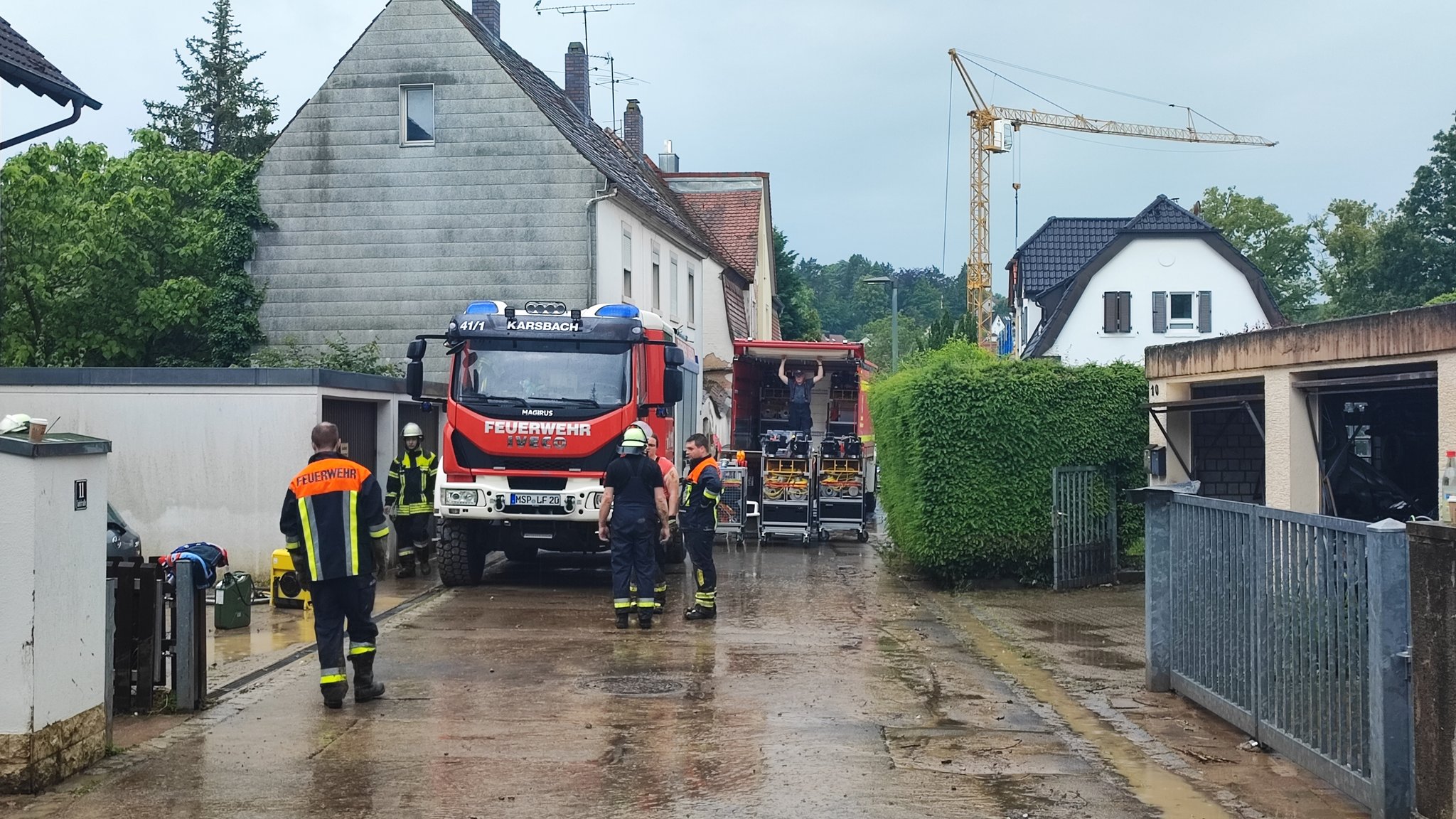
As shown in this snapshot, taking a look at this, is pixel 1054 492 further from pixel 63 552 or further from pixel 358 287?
pixel 358 287

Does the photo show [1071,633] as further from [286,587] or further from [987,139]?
[987,139]

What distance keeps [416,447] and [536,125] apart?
35.6 ft

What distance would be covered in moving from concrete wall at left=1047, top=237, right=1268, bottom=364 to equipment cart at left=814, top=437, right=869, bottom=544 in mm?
23278

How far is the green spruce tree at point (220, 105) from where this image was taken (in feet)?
169

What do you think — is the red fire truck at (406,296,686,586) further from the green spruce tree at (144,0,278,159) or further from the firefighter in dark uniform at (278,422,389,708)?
the green spruce tree at (144,0,278,159)

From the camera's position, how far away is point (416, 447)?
16.8 meters

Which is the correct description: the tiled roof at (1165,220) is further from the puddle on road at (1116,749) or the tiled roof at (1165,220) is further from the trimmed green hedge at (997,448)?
the puddle on road at (1116,749)

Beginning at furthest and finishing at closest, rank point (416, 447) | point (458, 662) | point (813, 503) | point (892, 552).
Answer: point (813, 503)
point (892, 552)
point (416, 447)
point (458, 662)

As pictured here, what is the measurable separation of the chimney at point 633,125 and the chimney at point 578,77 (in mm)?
8073

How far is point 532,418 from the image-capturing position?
15484mm

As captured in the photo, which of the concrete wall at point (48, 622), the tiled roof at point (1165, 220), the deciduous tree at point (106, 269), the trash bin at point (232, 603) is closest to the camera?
the concrete wall at point (48, 622)

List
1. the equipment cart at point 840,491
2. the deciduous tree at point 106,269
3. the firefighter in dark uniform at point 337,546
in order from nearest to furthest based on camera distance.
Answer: the firefighter in dark uniform at point 337,546 < the equipment cart at point 840,491 < the deciduous tree at point 106,269

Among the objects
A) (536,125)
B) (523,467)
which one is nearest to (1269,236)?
(536,125)

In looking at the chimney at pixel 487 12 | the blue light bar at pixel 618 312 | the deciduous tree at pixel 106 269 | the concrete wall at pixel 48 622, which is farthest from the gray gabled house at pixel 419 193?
the concrete wall at pixel 48 622
